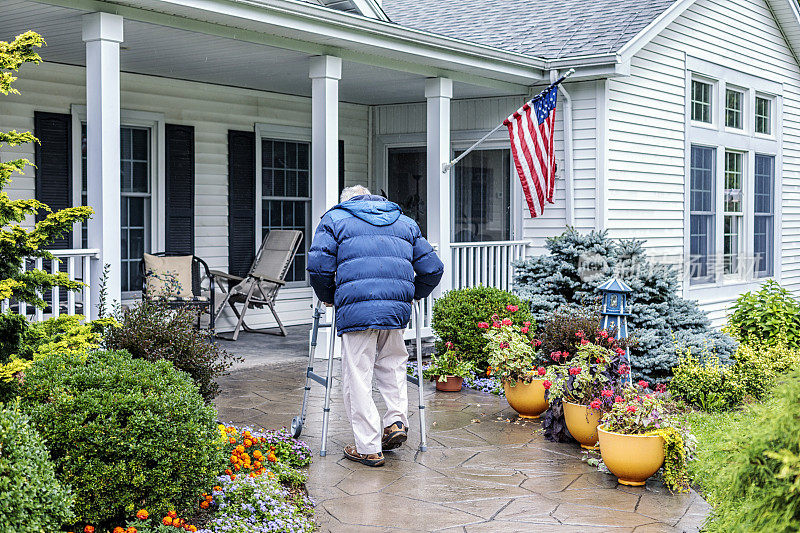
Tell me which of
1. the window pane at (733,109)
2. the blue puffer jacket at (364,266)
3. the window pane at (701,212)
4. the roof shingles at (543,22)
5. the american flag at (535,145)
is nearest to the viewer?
the blue puffer jacket at (364,266)

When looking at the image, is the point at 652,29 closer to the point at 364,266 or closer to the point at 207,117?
the point at 207,117

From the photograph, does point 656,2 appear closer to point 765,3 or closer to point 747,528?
point 765,3

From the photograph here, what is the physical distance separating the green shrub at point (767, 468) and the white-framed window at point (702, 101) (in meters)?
10.1

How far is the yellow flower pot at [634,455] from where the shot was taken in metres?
5.13

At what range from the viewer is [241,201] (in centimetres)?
1092

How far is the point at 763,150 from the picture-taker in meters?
13.8

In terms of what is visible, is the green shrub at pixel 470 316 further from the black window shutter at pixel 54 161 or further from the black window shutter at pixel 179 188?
the black window shutter at pixel 54 161

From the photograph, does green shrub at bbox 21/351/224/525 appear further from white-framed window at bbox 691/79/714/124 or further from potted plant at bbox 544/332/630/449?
white-framed window at bbox 691/79/714/124

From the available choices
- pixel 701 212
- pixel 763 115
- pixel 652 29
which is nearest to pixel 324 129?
pixel 652 29

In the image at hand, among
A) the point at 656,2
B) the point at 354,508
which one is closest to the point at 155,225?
the point at 354,508

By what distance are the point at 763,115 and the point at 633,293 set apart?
256 inches

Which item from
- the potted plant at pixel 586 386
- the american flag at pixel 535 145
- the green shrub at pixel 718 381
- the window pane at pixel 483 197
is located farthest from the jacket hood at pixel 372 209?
the window pane at pixel 483 197

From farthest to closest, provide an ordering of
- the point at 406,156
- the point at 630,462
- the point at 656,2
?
the point at 406,156
the point at 656,2
the point at 630,462

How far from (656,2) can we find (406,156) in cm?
385
